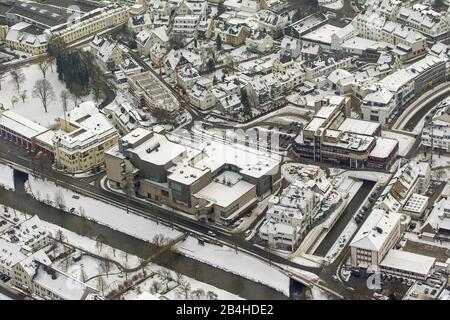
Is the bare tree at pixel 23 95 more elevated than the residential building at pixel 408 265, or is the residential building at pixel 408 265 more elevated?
the residential building at pixel 408 265

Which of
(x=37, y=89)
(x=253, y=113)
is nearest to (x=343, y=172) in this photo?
(x=253, y=113)

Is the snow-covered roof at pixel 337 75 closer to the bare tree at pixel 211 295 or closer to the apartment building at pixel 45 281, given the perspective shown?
the bare tree at pixel 211 295

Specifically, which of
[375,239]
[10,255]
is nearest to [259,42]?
[375,239]

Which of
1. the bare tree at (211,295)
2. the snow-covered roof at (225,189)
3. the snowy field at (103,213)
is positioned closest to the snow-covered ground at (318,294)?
the bare tree at (211,295)

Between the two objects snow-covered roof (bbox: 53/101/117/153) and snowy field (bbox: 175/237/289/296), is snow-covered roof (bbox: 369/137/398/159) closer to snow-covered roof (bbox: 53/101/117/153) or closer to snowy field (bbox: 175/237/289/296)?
snowy field (bbox: 175/237/289/296)

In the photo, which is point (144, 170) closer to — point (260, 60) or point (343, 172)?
point (343, 172)

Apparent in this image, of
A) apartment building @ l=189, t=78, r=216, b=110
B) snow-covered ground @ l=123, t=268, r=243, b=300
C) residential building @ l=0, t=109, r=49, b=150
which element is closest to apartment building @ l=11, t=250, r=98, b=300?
snow-covered ground @ l=123, t=268, r=243, b=300
